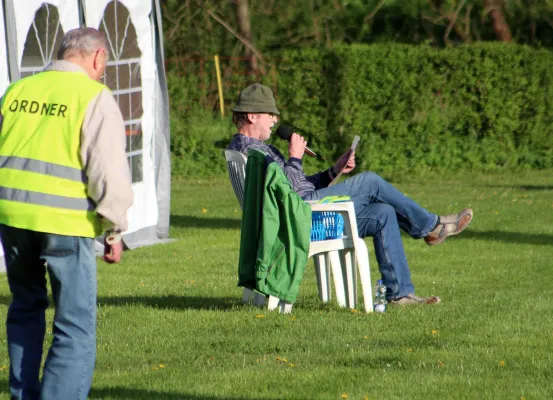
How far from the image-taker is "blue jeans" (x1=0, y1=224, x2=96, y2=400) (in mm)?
4344

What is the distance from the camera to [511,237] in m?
12.0

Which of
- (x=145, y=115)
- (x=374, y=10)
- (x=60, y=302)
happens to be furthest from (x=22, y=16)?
(x=374, y=10)

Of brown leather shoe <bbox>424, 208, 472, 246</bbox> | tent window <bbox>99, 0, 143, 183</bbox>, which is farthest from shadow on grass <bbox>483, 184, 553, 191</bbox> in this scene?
brown leather shoe <bbox>424, 208, 472, 246</bbox>

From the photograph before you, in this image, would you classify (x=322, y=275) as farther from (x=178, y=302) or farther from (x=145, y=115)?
(x=145, y=115)

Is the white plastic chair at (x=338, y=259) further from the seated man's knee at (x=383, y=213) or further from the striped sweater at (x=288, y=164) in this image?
the seated man's knee at (x=383, y=213)

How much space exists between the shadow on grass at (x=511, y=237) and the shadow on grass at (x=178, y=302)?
14.7ft

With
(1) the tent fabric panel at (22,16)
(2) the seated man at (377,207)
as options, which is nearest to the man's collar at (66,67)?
(2) the seated man at (377,207)

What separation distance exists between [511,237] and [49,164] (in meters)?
8.41

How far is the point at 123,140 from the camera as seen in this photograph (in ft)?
14.3

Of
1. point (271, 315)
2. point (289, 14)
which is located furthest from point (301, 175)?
point (289, 14)

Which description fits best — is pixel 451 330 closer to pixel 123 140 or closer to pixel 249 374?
pixel 249 374

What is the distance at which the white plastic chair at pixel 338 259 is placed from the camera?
7145 millimetres

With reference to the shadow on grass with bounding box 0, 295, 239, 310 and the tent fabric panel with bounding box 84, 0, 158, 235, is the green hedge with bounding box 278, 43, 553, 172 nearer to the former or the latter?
the tent fabric panel with bounding box 84, 0, 158, 235

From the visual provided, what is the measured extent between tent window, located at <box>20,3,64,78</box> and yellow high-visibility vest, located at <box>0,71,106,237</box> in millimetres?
5739
